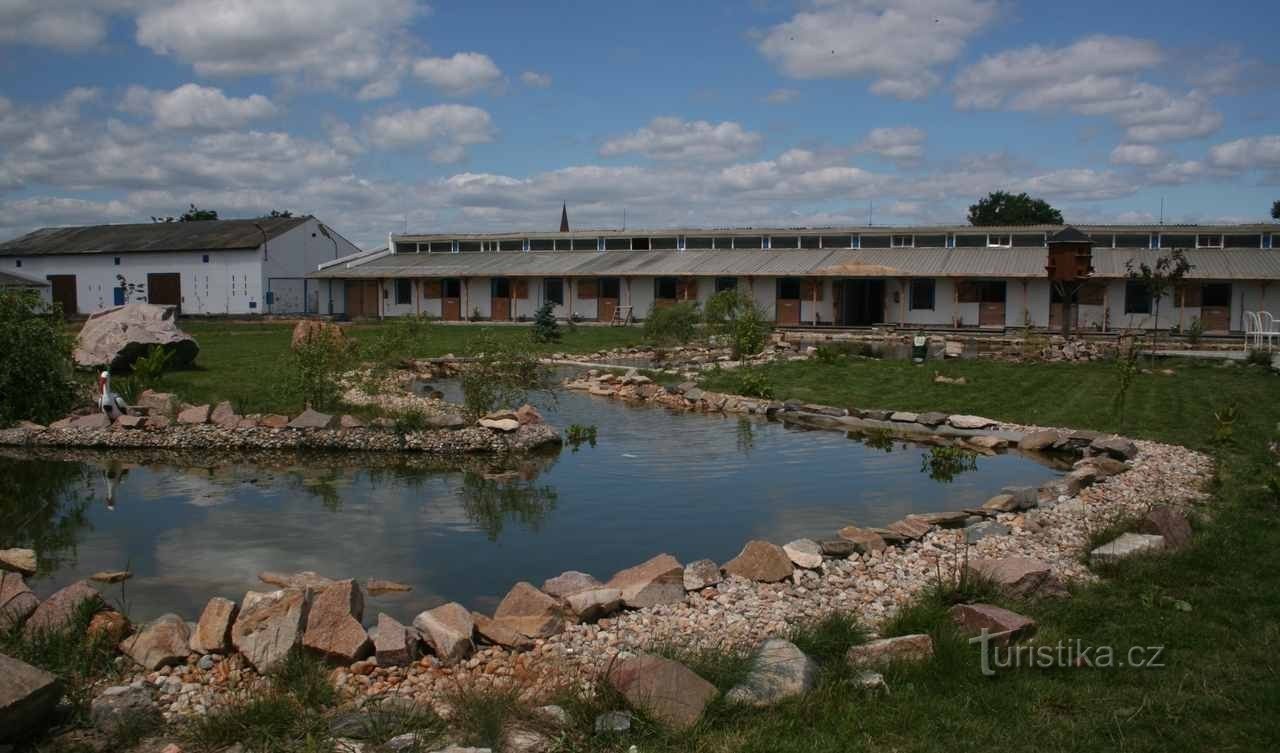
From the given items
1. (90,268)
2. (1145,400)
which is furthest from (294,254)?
(1145,400)

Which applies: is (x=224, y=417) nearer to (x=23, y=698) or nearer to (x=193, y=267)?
(x=23, y=698)

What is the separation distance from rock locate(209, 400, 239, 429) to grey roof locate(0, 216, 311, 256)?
32.7 meters

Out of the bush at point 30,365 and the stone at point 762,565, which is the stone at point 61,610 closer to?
the stone at point 762,565

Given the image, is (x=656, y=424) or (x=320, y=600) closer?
(x=320, y=600)

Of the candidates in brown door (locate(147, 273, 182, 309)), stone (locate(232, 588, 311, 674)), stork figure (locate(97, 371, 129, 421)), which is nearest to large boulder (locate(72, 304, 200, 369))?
stork figure (locate(97, 371, 129, 421))

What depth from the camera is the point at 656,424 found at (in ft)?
56.9

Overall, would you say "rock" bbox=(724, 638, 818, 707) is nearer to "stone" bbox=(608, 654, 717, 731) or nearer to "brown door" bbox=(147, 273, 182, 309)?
"stone" bbox=(608, 654, 717, 731)

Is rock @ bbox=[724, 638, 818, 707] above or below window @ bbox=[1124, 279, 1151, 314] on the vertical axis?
below

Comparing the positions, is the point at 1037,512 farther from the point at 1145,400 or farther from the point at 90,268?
the point at 90,268

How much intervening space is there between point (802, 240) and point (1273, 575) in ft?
117

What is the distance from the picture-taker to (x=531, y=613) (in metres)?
7.07

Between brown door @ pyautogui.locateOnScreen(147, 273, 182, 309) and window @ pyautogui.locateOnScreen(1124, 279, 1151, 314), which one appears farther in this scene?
brown door @ pyautogui.locateOnScreen(147, 273, 182, 309)

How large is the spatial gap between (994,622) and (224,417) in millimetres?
12612

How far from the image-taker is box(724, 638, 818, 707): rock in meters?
5.24
